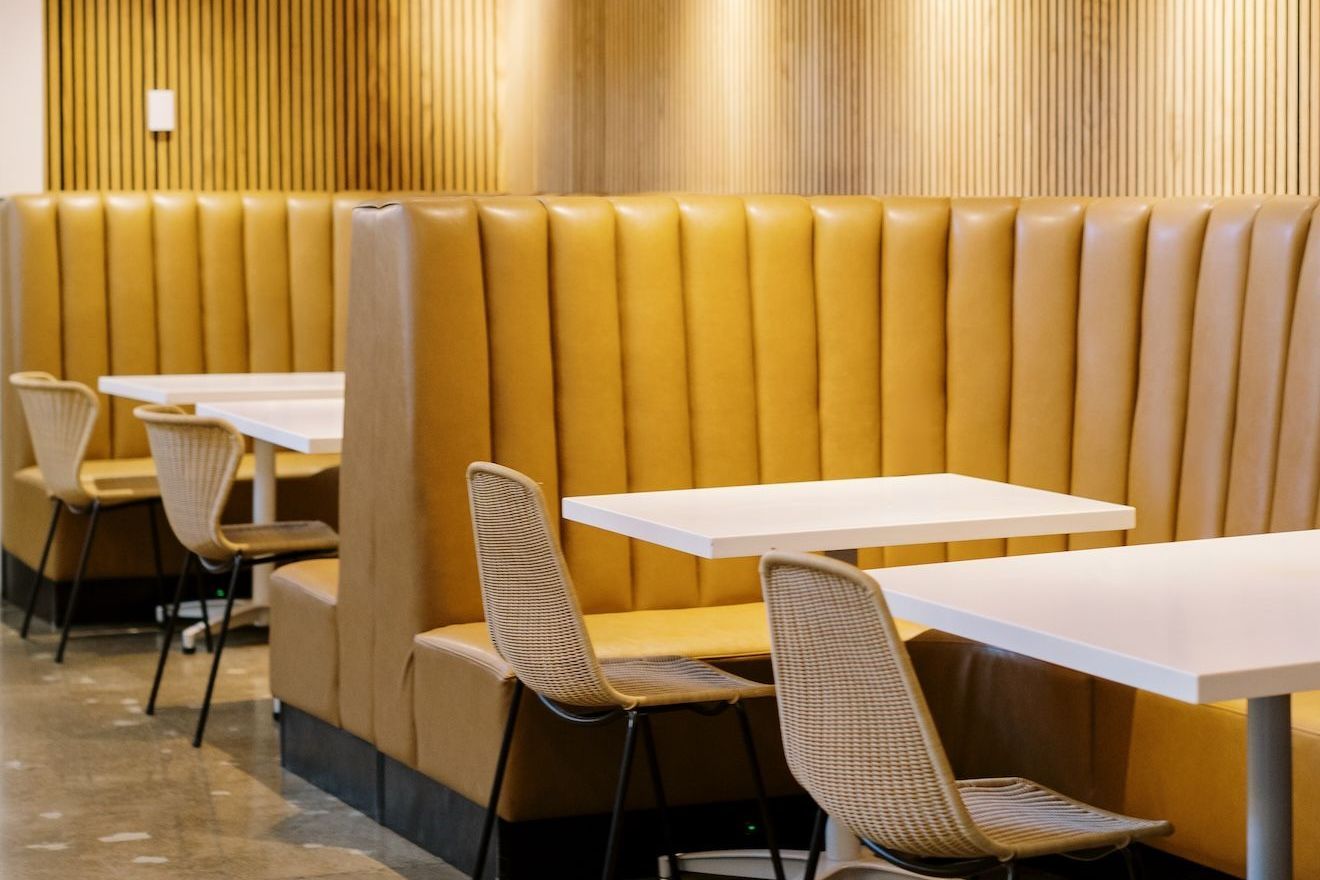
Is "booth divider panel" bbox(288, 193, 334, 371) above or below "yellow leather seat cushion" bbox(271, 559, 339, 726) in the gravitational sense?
above

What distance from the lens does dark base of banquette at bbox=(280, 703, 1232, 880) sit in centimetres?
380

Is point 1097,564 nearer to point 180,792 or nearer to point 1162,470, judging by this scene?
point 1162,470

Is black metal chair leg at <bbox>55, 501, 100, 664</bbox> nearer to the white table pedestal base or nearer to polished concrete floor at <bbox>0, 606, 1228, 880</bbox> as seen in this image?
polished concrete floor at <bbox>0, 606, 1228, 880</bbox>

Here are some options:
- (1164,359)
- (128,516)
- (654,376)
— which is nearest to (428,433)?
(654,376)

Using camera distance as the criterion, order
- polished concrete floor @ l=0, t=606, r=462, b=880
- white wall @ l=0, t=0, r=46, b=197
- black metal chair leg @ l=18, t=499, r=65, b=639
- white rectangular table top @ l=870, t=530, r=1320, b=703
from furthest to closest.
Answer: white wall @ l=0, t=0, r=46, b=197 → black metal chair leg @ l=18, t=499, r=65, b=639 → polished concrete floor @ l=0, t=606, r=462, b=880 → white rectangular table top @ l=870, t=530, r=1320, b=703

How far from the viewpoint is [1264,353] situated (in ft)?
13.1

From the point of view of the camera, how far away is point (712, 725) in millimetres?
3947

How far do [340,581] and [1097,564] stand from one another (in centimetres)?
211

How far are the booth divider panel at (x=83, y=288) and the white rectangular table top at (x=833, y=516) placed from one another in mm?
3746

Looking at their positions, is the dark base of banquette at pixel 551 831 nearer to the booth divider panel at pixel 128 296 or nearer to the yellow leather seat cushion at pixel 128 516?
the yellow leather seat cushion at pixel 128 516

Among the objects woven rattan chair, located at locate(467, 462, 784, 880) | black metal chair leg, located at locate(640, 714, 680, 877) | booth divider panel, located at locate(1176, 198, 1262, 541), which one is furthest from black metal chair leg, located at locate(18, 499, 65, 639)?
booth divider panel, located at locate(1176, 198, 1262, 541)

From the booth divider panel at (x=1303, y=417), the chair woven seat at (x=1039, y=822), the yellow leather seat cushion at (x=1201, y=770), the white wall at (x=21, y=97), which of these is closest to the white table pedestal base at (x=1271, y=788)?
the chair woven seat at (x=1039, y=822)

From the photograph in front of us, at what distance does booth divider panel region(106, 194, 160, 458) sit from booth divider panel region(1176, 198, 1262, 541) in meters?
4.17

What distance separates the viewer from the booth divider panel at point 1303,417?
3.85m
